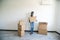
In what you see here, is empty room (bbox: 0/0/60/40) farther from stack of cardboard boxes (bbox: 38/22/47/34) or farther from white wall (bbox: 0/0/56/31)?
stack of cardboard boxes (bbox: 38/22/47/34)

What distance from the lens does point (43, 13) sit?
5.00 metres

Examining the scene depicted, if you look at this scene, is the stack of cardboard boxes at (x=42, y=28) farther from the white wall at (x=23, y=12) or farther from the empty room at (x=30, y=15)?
the white wall at (x=23, y=12)

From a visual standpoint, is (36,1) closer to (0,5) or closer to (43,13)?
(43,13)

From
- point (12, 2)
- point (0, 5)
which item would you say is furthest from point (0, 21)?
point (12, 2)

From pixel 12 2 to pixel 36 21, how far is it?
1.43m

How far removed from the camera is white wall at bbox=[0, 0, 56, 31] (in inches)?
194

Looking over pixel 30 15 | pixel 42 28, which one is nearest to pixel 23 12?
pixel 30 15

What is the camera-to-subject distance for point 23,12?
501cm

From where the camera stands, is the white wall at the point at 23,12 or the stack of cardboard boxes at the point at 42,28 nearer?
the stack of cardboard boxes at the point at 42,28

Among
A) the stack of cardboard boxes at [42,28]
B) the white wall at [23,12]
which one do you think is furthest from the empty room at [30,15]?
the stack of cardboard boxes at [42,28]

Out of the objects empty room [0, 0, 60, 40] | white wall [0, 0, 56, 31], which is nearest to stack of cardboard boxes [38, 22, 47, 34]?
empty room [0, 0, 60, 40]

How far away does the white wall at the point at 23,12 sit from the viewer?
16.2 ft

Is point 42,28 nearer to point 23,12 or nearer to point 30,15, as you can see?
point 30,15

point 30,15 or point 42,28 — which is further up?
point 30,15
